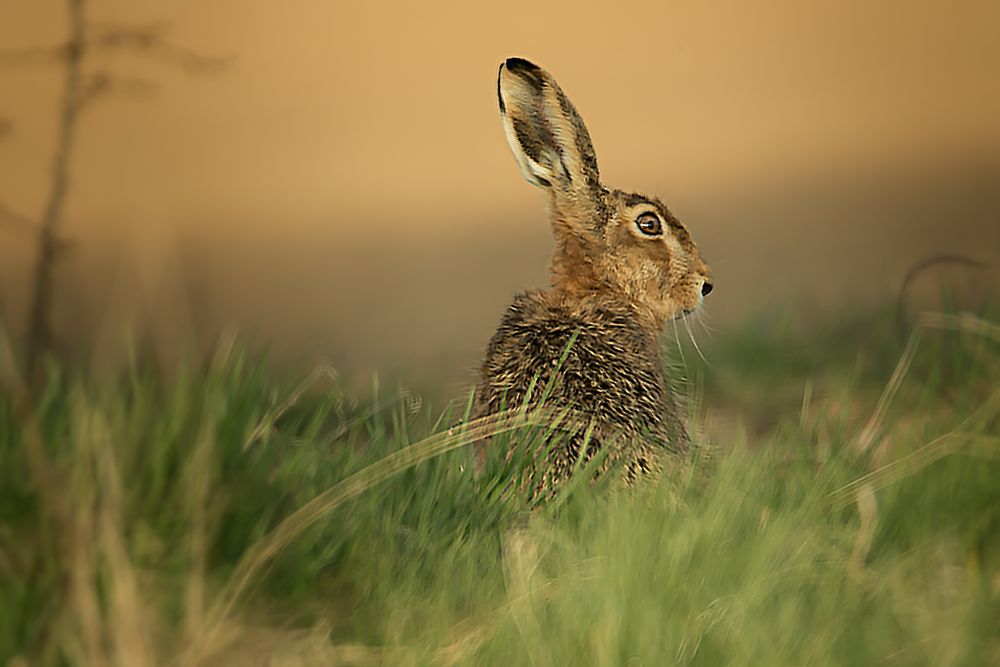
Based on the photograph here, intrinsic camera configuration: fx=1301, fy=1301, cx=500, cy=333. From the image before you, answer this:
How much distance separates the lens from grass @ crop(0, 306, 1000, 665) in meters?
2.79

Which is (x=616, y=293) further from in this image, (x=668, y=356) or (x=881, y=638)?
(x=881, y=638)

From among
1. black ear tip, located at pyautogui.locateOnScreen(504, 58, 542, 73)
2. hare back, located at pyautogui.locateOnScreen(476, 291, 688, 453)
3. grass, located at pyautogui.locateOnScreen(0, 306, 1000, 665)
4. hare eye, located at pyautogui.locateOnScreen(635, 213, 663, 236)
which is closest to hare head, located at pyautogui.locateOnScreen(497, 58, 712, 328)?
hare eye, located at pyautogui.locateOnScreen(635, 213, 663, 236)

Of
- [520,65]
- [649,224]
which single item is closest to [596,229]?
[649,224]

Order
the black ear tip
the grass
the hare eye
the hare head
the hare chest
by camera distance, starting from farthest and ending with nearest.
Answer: the hare eye < the hare head < the black ear tip < the hare chest < the grass

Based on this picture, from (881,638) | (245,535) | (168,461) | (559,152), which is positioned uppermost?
(559,152)

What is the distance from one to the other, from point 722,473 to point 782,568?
2.26 ft

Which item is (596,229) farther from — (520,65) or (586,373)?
(586,373)

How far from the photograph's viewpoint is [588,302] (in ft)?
16.3

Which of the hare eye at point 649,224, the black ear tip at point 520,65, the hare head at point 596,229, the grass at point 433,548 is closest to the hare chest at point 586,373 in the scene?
the grass at point 433,548

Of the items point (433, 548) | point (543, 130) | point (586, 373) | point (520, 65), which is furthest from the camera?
point (543, 130)

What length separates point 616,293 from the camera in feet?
17.1

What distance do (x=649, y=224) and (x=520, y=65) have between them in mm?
879

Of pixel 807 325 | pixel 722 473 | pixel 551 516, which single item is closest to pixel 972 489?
pixel 722 473

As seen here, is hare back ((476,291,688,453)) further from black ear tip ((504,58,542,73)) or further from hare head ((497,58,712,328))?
black ear tip ((504,58,542,73))
